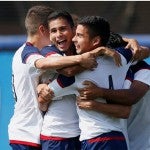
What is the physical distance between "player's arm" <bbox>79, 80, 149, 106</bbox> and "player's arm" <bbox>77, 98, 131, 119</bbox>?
0.03 metres

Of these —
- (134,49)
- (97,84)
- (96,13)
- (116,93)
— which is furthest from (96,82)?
(96,13)

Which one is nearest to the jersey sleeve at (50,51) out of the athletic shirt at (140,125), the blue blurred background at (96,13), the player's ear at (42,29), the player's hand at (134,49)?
the player's ear at (42,29)

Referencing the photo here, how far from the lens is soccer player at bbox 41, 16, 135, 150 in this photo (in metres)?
4.54

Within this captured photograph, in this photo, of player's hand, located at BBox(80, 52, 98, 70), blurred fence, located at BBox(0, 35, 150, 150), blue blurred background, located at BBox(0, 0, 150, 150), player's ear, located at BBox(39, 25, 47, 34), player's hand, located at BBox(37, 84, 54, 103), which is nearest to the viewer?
player's hand, located at BBox(80, 52, 98, 70)

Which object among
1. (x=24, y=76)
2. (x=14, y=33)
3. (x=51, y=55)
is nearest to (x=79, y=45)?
(x=51, y=55)

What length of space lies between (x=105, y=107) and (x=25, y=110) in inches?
22.9

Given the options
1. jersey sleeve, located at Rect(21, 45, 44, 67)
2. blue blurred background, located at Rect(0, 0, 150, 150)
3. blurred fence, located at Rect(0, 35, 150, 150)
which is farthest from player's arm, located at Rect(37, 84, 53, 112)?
blue blurred background, located at Rect(0, 0, 150, 150)

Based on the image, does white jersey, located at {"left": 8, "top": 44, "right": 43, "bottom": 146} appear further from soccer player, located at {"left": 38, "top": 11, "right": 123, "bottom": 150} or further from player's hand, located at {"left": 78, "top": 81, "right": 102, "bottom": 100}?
player's hand, located at {"left": 78, "top": 81, "right": 102, "bottom": 100}

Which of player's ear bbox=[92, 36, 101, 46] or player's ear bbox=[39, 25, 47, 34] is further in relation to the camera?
player's ear bbox=[39, 25, 47, 34]

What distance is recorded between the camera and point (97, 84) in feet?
15.0

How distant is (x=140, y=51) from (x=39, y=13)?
675 mm

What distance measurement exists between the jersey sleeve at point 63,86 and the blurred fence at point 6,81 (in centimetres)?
173

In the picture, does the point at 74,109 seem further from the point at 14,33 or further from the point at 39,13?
the point at 14,33

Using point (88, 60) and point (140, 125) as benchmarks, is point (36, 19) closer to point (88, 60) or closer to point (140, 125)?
point (88, 60)
